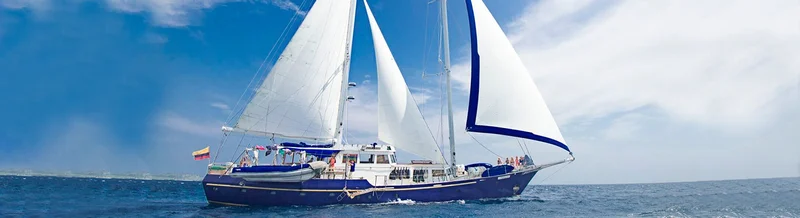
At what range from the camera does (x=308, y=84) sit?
26.0 metres

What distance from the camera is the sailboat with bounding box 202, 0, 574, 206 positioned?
23.7 m

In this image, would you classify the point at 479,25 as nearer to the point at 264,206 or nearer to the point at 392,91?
the point at 392,91

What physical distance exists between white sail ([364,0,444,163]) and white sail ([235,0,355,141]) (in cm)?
281

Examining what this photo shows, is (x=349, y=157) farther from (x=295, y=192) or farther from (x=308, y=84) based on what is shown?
(x=308, y=84)

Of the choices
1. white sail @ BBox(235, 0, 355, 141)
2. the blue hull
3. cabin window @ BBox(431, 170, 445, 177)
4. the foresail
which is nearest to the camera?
the blue hull

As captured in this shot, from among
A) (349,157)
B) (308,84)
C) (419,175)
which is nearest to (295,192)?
(349,157)

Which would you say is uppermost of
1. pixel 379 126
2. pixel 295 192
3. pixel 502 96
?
pixel 502 96

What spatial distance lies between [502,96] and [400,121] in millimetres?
6485

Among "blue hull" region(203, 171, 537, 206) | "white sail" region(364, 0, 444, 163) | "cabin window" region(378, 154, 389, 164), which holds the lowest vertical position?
"blue hull" region(203, 171, 537, 206)

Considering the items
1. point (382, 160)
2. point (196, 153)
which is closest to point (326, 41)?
point (382, 160)

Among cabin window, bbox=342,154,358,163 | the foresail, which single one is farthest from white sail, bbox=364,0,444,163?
the foresail

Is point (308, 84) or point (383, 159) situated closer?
point (308, 84)

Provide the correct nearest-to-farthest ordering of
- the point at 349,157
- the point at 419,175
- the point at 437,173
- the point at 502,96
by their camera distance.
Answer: the point at 349,157 → the point at 502,96 → the point at 419,175 → the point at 437,173

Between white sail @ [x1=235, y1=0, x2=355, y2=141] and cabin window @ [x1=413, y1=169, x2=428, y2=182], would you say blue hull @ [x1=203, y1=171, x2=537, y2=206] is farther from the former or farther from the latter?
white sail @ [x1=235, y1=0, x2=355, y2=141]
